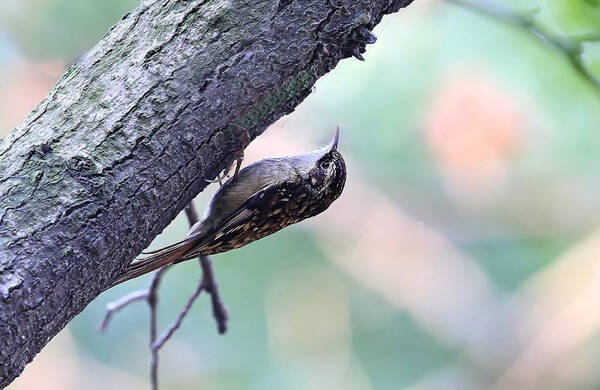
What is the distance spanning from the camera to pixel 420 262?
5355 mm

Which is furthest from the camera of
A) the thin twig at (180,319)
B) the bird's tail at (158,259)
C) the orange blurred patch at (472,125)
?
the orange blurred patch at (472,125)

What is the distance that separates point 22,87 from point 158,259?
2179 millimetres

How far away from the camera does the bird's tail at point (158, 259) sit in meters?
2.05

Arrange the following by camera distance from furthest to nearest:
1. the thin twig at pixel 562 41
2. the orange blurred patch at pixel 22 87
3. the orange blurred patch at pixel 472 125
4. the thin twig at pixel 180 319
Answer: the orange blurred patch at pixel 472 125 → the orange blurred patch at pixel 22 87 → the thin twig at pixel 180 319 → the thin twig at pixel 562 41

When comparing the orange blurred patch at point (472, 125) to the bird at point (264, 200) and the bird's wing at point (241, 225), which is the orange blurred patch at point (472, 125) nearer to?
the bird at point (264, 200)

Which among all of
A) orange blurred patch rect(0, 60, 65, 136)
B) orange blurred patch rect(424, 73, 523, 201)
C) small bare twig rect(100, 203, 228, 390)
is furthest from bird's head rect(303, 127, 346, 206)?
orange blurred patch rect(424, 73, 523, 201)

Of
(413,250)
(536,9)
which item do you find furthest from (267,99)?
(413,250)

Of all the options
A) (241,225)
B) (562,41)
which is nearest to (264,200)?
(241,225)

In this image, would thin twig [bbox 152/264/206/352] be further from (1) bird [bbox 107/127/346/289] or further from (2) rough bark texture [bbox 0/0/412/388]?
(2) rough bark texture [bbox 0/0/412/388]

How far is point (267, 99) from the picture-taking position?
71.0 inches

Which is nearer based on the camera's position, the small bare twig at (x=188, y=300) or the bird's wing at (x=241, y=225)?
the bird's wing at (x=241, y=225)

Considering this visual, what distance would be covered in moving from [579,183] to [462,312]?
3.95 feet

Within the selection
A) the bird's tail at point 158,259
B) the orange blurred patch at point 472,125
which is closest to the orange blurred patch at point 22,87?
the bird's tail at point 158,259

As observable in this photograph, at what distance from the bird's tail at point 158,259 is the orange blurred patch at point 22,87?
179cm
